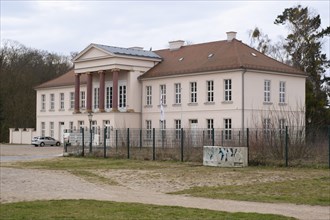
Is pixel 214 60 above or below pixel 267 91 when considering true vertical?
above

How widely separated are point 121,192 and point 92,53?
41.6 m

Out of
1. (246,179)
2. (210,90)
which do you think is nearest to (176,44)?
(210,90)

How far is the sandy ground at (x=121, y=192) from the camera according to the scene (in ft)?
45.8

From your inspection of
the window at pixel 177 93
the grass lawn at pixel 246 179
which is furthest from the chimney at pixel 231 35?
the grass lawn at pixel 246 179

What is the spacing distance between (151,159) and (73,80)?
1354 inches

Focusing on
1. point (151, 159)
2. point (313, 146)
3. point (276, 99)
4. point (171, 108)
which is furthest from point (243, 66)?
point (313, 146)

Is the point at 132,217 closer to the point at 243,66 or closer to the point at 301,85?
the point at 243,66

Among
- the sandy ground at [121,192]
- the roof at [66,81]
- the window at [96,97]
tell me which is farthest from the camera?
the roof at [66,81]

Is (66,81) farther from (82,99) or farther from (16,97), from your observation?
(16,97)

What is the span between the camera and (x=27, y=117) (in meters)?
81.1

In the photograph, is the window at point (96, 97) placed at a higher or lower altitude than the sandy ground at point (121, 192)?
higher

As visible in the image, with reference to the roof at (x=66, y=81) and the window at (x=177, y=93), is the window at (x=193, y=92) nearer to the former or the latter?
the window at (x=177, y=93)

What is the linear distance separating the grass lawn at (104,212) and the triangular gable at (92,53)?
42.2 metres

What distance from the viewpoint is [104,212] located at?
12820mm
